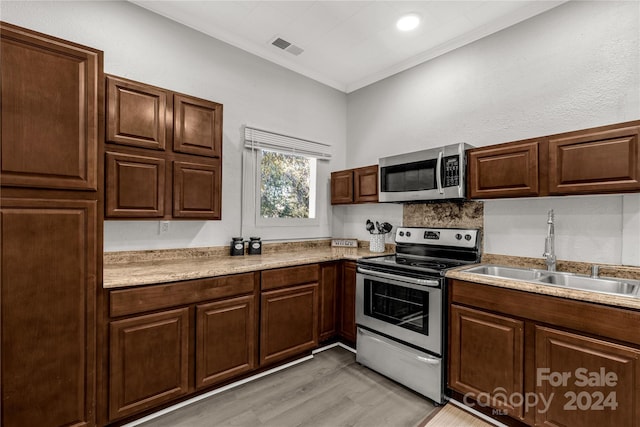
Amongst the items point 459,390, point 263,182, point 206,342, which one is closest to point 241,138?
point 263,182

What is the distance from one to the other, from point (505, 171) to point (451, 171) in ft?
1.28

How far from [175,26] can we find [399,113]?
2.36 metres

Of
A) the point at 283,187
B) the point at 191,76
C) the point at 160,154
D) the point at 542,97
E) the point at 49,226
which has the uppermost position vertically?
the point at 191,76

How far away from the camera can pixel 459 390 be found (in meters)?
2.11

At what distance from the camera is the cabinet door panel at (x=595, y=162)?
175 centimetres

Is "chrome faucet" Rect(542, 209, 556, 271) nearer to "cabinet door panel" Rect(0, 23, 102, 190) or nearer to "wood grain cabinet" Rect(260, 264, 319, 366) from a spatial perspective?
"wood grain cabinet" Rect(260, 264, 319, 366)

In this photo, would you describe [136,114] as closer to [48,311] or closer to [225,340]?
[48,311]

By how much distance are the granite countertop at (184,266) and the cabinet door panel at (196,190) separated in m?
0.40

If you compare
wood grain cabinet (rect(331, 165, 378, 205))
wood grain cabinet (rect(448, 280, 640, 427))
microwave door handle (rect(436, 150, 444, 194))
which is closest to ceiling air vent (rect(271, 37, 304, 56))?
wood grain cabinet (rect(331, 165, 378, 205))

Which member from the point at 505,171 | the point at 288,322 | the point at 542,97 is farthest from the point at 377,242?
the point at 542,97

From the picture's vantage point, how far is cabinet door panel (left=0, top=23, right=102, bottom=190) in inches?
55.3

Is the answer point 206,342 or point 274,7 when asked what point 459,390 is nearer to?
point 206,342

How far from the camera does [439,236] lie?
283cm

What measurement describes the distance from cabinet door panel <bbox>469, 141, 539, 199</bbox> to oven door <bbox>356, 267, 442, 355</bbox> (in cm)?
84
